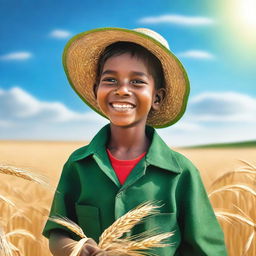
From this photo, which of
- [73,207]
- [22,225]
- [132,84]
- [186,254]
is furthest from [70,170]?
[22,225]

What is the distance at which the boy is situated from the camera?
1803 millimetres

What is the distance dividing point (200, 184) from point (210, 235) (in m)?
0.21

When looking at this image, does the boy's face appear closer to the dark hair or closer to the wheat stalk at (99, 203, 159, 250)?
the dark hair

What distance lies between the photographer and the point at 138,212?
139cm

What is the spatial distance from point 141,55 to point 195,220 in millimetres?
707

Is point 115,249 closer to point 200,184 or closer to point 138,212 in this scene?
point 138,212

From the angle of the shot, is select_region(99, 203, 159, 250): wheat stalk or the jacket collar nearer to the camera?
select_region(99, 203, 159, 250): wheat stalk

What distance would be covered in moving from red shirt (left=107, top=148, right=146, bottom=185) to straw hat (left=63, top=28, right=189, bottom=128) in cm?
36

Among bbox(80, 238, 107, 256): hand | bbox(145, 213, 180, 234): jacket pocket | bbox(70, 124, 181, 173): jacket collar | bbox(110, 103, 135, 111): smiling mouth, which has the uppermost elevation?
bbox(110, 103, 135, 111): smiling mouth

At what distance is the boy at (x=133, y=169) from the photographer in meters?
1.80

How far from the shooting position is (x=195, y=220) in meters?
1.85

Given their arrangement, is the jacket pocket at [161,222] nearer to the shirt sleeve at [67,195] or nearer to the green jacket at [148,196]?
the green jacket at [148,196]

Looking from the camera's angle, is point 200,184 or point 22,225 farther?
point 22,225

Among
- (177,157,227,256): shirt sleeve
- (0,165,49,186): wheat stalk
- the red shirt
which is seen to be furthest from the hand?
(177,157,227,256): shirt sleeve
